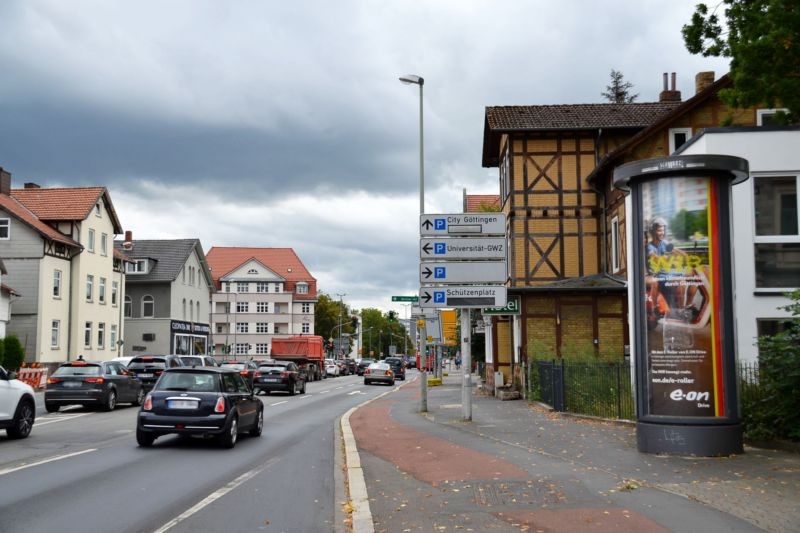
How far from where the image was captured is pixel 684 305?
1160cm

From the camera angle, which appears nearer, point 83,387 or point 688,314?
point 688,314

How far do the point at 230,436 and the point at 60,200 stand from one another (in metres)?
41.0

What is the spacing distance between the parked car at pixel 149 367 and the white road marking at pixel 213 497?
16.9 meters

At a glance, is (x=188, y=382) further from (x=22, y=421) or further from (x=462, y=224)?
(x=462, y=224)

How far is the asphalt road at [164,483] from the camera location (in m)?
8.13

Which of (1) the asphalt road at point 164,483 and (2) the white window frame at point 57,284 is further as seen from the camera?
(2) the white window frame at point 57,284

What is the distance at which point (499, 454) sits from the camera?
39.8 feet

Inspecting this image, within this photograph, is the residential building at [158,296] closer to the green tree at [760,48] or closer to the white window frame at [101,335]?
the white window frame at [101,335]

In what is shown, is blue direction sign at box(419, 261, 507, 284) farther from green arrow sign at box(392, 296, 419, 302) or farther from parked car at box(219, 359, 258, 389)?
parked car at box(219, 359, 258, 389)

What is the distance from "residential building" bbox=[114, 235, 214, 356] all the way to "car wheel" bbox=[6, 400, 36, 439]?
48547 mm

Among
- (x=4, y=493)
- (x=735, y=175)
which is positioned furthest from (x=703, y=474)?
(x=4, y=493)

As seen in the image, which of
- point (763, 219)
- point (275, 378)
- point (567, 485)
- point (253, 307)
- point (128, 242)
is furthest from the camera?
point (253, 307)

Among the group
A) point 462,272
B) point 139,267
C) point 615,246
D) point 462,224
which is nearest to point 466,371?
point 462,272

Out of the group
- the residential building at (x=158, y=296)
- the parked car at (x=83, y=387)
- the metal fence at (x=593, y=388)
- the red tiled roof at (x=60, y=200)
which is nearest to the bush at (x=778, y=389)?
the metal fence at (x=593, y=388)
